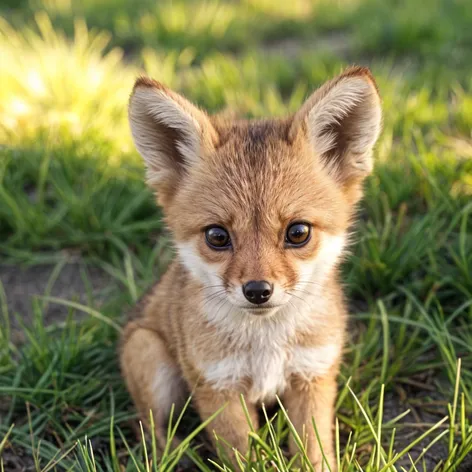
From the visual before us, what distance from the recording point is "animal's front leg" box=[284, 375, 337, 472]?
271 cm

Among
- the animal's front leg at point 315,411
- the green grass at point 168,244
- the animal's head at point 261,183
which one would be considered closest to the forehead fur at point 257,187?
the animal's head at point 261,183

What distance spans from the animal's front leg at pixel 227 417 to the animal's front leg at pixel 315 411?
24cm

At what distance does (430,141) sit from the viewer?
4.88m

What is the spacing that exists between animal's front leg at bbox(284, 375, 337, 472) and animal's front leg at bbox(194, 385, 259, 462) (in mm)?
241

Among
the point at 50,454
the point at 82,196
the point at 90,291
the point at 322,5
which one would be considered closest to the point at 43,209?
the point at 82,196

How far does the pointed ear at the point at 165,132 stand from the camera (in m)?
2.58

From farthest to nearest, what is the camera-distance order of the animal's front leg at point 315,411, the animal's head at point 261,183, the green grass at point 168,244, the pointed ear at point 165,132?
the green grass at point 168,244 → the animal's front leg at point 315,411 → the pointed ear at point 165,132 → the animal's head at point 261,183

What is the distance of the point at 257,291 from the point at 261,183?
467 millimetres

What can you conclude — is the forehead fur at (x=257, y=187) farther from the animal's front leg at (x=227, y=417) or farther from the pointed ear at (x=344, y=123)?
the animal's front leg at (x=227, y=417)

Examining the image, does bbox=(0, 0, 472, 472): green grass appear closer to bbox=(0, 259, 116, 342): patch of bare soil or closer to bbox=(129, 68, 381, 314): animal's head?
bbox=(0, 259, 116, 342): patch of bare soil

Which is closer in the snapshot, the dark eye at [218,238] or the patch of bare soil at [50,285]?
the dark eye at [218,238]

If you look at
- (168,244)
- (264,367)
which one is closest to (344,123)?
(264,367)

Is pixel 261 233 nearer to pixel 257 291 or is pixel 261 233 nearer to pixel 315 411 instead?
pixel 257 291

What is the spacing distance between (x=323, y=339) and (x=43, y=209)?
8.37 ft
